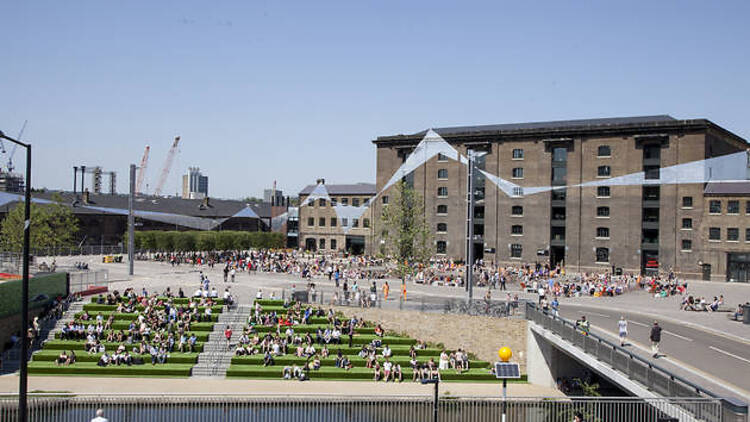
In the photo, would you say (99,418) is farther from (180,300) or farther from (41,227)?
(41,227)

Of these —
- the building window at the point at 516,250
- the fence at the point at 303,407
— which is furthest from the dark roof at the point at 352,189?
the fence at the point at 303,407

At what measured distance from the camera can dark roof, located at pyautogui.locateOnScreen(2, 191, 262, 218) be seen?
3494 inches

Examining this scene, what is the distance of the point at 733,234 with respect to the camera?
58.5m

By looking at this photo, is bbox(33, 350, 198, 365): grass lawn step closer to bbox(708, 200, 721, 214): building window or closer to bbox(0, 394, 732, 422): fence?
bbox(0, 394, 732, 422): fence

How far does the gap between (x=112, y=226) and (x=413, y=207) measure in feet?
166

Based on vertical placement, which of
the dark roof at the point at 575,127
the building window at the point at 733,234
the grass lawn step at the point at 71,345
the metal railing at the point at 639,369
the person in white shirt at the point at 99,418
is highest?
the dark roof at the point at 575,127

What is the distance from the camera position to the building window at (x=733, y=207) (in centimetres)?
5828

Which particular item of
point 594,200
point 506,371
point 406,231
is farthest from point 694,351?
point 594,200

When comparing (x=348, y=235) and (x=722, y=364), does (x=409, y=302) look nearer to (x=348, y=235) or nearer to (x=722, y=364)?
(x=722, y=364)

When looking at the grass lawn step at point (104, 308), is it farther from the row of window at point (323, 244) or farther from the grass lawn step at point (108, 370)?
the row of window at point (323, 244)

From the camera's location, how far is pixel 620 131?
6562 cm

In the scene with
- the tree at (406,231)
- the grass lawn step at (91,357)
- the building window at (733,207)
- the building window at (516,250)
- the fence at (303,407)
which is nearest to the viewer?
the fence at (303,407)

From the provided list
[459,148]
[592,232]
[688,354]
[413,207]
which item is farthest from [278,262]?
[688,354]

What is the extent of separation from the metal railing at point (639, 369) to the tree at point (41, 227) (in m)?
55.8
